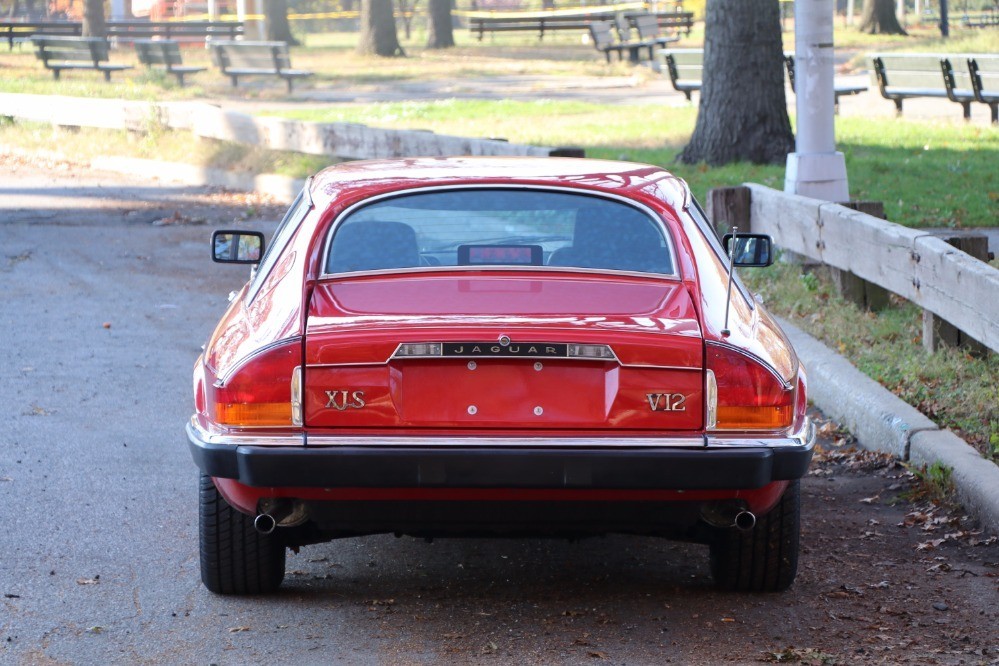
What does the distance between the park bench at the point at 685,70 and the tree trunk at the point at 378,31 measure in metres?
15.8

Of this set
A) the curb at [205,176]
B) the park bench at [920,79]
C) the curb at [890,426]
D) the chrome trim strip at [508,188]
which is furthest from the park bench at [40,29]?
the chrome trim strip at [508,188]

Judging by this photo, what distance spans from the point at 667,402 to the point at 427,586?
122 cm

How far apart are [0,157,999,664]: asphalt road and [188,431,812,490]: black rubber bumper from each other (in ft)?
1.70

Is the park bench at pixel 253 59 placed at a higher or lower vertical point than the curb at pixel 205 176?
higher

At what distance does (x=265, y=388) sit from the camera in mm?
4160

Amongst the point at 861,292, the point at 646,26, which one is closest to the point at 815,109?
the point at 861,292

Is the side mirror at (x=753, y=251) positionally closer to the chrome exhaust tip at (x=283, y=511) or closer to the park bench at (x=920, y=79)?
the chrome exhaust tip at (x=283, y=511)

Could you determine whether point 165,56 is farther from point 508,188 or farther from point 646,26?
point 508,188

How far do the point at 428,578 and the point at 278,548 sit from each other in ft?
1.92

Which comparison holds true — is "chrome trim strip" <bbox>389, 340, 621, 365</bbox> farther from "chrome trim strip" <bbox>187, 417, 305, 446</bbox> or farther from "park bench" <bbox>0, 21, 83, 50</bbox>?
"park bench" <bbox>0, 21, 83, 50</bbox>

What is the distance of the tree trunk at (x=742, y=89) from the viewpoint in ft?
51.1

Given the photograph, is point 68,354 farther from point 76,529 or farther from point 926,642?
point 926,642

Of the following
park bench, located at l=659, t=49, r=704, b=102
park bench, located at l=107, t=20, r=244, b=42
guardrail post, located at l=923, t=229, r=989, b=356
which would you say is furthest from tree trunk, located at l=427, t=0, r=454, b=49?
guardrail post, located at l=923, t=229, r=989, b=356

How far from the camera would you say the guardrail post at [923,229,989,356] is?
293 inches
